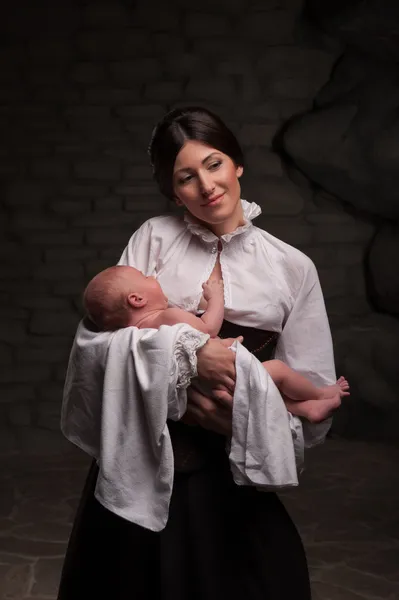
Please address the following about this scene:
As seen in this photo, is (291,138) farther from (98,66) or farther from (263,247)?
(263,247)

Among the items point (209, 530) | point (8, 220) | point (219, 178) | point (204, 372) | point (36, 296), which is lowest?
point (36, 296)

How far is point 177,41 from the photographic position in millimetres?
4637

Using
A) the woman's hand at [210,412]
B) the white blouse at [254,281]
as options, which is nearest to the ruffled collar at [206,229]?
the white blouse at [254,281]

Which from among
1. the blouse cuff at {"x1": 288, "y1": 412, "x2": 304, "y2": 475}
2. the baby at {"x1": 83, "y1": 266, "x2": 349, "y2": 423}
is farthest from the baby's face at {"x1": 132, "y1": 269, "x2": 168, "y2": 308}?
the blouse cuff at {"x1": 288, "y1": 412, "x2": 304, "y2": 475}

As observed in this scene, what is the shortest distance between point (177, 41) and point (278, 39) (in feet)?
1.83

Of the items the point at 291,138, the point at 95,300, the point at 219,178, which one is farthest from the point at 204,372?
the point at 291,138

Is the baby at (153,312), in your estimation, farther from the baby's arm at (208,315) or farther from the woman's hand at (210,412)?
the woman's hand at (210,412)

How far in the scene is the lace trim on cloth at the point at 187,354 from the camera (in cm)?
167

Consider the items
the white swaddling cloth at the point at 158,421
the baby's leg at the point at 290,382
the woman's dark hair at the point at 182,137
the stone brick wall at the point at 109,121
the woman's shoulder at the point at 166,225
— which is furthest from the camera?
the stone brick wall at the point at 109,121

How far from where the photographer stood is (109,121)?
15.3 ft

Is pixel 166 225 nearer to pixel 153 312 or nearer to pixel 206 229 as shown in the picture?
pixel 206 229

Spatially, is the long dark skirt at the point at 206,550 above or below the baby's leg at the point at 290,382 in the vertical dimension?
below

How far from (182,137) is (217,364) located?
1.75 feet

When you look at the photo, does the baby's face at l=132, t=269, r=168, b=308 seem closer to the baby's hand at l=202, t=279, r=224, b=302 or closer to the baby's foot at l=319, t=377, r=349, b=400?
the baby's hand at l=202, t=279, r=224, b=302
